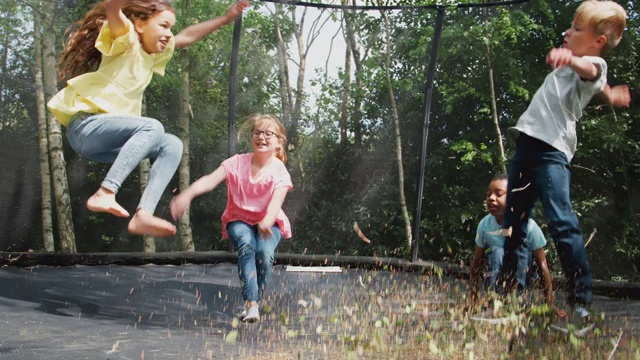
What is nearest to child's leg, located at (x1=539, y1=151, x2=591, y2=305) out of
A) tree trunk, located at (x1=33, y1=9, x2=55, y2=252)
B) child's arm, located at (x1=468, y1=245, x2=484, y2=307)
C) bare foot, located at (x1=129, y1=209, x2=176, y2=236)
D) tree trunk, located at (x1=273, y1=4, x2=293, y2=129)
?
child's arm, located at (x1=468, y1=245, x2=484, y2=307)

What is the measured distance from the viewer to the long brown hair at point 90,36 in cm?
168

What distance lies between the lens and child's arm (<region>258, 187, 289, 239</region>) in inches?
81.7

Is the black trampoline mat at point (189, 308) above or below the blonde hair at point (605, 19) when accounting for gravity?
below

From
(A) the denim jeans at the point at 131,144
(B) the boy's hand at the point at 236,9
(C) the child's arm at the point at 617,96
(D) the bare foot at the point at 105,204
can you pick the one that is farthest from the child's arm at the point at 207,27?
(C) the child's arm at the point at 617,96

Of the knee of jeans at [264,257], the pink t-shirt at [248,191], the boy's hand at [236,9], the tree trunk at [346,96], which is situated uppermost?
the tree trunk at [346,96]

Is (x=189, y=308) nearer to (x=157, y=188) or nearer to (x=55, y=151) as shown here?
(x=157, y=188)

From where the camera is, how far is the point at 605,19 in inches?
72.7

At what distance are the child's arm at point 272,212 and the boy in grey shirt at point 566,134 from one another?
680 mm

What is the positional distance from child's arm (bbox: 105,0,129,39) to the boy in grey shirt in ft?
3.39

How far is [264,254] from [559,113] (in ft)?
3.39

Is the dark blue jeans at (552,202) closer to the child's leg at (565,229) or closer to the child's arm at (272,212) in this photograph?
the child's leg at (565,229)

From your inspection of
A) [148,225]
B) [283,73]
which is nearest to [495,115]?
[283,73]

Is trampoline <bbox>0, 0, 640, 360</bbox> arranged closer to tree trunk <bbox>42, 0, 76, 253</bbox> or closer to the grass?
the grass

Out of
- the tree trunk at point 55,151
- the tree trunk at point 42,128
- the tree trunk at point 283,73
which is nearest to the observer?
the tree trunk at point 283,73
